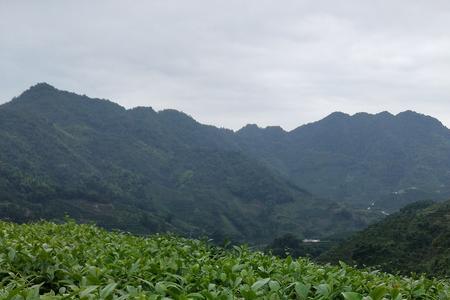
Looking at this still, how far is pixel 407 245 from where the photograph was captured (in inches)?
2552

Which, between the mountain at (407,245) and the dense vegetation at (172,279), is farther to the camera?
the mountain at (407,245)

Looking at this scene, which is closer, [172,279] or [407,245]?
[172,279]

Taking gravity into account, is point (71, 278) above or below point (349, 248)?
above

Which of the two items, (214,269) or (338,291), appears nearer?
(338,291)

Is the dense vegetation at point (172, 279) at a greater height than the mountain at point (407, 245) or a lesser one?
greater

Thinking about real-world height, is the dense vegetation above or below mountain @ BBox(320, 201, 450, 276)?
above

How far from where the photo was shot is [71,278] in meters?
4.19

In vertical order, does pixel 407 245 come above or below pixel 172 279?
below

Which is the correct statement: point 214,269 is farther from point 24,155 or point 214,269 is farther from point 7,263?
point 24,155

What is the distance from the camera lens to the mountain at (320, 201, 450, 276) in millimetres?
55250

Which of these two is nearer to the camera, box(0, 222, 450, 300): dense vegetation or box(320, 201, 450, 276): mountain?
box(0, 222, 450, 300): dense vegetation

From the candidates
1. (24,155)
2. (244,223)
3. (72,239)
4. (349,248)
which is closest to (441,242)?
(349,248)

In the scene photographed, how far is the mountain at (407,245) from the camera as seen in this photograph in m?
55.2

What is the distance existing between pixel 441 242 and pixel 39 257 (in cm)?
6297
